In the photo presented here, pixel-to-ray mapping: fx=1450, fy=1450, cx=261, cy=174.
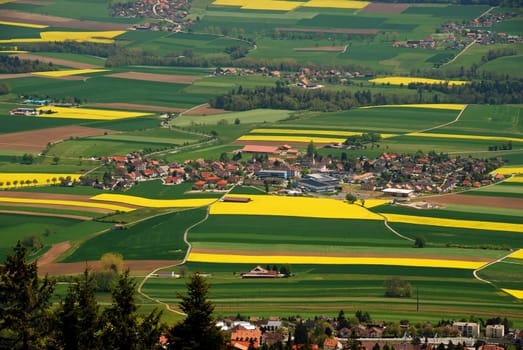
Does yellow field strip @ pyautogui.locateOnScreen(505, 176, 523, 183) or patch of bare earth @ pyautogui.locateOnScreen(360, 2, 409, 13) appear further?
patch of bare earth @ pyautogui.locateOnScreen(360, 2, 409, 13)

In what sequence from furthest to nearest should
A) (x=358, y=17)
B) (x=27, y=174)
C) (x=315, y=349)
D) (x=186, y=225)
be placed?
(x=358, y=17) < (x=27, y=174) < (x=186, y=225) < (x=315, y=349)

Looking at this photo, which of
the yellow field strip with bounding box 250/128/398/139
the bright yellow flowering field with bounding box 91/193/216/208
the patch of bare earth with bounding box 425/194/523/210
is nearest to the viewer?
the bright yellow flowering field with bounding box 91/193/216/208

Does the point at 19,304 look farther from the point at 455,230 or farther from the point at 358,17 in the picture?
the point at 358,17

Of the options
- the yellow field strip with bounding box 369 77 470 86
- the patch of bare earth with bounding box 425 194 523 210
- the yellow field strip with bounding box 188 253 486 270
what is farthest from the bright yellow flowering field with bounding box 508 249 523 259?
the yellow field strip with bounding box 369 77 470 86

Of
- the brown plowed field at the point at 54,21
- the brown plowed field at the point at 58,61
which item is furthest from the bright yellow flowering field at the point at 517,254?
the brown plowed field at the point at 54,21

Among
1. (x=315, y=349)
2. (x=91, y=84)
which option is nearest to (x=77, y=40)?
(x=91, y=84)

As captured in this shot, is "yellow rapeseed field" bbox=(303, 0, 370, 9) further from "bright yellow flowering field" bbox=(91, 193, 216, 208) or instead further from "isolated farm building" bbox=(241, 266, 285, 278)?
"isolated farm building" bbox=(241, 266, 285, 278)
